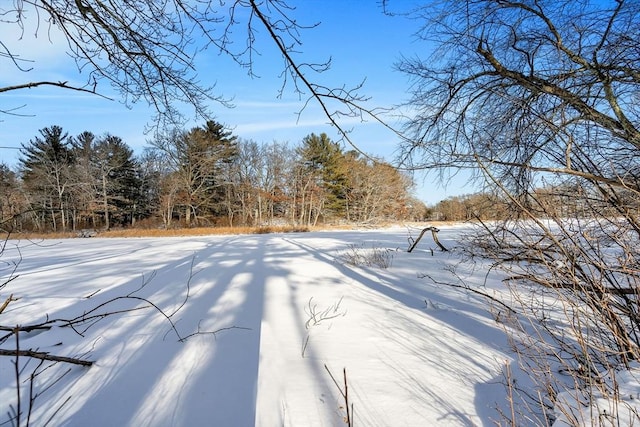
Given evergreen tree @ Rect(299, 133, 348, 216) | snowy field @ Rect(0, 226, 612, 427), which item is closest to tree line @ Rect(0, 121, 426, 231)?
evergreen tree @ Rect(299, 133, 348, 216)

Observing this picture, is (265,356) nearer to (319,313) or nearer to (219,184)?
(319,313)

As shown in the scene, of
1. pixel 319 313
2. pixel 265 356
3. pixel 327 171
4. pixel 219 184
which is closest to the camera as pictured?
pixel 265 356

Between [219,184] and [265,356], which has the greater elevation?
[219,184]

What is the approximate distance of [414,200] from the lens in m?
39.5

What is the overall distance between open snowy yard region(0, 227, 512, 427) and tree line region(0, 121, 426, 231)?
74.1 feet

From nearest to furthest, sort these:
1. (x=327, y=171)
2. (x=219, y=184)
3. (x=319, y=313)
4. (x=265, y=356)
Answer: (x=265, y=356) < (x=319, y=313) < (x=219, y=184) < (x=327, y=171)

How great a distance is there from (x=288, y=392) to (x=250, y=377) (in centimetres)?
40

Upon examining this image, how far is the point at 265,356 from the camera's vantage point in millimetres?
2746

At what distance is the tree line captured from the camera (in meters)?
26.6

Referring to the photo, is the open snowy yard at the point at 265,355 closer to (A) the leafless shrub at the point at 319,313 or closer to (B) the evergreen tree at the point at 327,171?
(A) the leafless shrub at the point at 319,313

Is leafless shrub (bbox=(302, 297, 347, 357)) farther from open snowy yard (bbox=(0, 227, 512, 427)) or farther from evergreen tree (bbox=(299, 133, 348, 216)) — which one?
evergreen tree (bbox=(299, 133, 348, 216))

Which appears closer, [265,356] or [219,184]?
[265,356]

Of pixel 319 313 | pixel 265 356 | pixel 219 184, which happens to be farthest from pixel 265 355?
pixel 219 184

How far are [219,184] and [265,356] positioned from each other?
1090 inches
